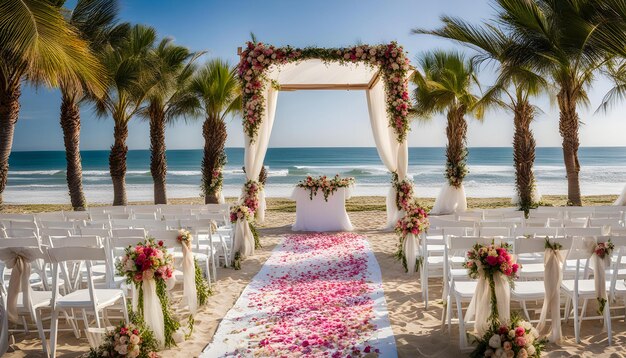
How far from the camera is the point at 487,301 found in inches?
148

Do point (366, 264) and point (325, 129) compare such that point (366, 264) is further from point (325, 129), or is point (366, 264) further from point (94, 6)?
point (325, 129)

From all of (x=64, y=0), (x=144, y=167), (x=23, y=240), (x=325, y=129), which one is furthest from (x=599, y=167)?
(x=23, y=240)

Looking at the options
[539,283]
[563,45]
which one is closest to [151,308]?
[539,283]

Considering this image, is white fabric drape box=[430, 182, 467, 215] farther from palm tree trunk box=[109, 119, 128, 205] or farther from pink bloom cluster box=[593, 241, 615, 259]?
pink bloom cluster box=[593, 241, 615, 259]

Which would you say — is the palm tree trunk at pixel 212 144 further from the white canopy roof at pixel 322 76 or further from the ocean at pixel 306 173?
the ocean at pixel 306 173

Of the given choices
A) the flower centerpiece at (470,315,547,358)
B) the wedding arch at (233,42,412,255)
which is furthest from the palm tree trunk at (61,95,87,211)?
the flower centerpiece at (470,315,547,358)

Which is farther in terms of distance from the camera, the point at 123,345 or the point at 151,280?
the point at 151,280

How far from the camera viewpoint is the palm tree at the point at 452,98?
13.0m

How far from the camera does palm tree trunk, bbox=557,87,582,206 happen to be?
36.4 ft

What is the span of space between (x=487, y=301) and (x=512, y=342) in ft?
1.35

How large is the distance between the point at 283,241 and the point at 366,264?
2.76m

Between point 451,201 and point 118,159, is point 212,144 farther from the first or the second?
point 451,201

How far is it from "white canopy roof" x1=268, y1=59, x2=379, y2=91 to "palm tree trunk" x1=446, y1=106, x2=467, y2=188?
3.95 meters

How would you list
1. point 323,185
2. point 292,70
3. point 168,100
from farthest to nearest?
1. point 168,100
2. point 323,185
3. point 292,70
